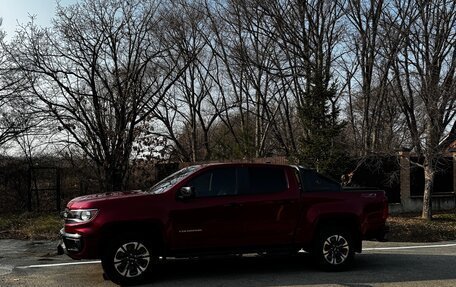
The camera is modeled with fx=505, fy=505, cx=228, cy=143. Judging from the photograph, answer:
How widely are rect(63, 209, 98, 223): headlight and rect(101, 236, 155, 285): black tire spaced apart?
1.68 ft

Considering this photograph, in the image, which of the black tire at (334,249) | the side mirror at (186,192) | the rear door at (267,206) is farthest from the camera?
the black tire at (334,249)

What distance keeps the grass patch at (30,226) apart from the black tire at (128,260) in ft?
21.3

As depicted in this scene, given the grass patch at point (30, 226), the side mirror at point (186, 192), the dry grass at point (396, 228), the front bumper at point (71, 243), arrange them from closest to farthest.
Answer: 1. the front bumper at point (71, 243)
2. the side mirror at point (186, 192)
3. the dry grass at point (396, 228)
4. the grass patch at point (30, 226)

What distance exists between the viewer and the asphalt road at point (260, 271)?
772 cm

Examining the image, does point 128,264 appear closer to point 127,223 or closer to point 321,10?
point 127,223

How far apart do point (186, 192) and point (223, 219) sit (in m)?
0.76

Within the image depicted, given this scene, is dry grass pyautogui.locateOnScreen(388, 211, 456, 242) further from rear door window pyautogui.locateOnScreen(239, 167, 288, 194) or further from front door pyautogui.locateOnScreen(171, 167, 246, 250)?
front door pyautogui.locateOnScreen(171, 167, 246, 250)

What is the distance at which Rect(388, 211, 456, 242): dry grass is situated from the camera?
13.3 metres

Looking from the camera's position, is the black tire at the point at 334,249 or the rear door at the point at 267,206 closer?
the rear door at the point at 267,206

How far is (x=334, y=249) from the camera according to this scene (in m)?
8.48

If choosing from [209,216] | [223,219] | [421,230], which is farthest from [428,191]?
[209,216]

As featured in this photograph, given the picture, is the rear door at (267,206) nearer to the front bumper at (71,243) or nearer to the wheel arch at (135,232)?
the wheel arch at (135,232)

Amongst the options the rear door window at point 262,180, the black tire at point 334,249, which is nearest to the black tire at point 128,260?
the rear door window at point 262,180

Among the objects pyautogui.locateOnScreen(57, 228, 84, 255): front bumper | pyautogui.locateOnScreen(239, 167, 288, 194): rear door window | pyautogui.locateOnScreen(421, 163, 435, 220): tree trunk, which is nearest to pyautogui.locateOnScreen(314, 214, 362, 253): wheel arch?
pyautogui.locateOnScreen(239, 167, 288, 194): rear door window
